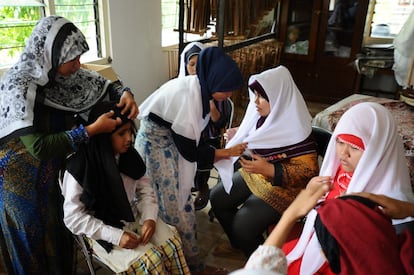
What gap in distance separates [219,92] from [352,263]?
3.08ft

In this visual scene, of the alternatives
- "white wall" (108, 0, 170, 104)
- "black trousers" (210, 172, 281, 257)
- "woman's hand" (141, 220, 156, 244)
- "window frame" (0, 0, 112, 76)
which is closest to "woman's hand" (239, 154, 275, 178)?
"black trousers" (210, 172, 281, 257)

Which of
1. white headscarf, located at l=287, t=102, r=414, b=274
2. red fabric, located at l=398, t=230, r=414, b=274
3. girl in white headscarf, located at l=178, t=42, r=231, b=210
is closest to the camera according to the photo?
red fabric, located at l=398, t=230, r=414, b=274

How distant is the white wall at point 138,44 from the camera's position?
3.03 metres

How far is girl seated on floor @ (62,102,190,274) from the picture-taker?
131cm

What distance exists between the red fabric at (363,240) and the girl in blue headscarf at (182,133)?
83 cm

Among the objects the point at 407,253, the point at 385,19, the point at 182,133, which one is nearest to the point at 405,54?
the point at 385,19

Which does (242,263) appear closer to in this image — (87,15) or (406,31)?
(87,15)

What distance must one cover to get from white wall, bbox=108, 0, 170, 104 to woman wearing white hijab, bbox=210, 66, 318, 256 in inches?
68.2

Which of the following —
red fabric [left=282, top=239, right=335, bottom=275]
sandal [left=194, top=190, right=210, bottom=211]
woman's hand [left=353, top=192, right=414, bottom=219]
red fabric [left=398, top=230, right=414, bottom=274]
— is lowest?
sandal [left=194, top=190, right=210, bottom=211]

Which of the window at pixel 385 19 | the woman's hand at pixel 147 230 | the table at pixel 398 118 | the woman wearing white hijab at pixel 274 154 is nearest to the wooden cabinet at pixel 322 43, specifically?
the window at pixel 385 19

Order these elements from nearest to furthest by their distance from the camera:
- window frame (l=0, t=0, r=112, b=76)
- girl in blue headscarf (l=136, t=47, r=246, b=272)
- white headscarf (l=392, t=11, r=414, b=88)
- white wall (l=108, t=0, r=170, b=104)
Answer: girl in blue headscarf (l=136, t=47, r=246, b=272)
window frame (l=0, t=0, r=112, b=76)
white wall (l=108, t=0, r=170, b=104)
white headscarf (l=392, t=11, r=414, b=88)

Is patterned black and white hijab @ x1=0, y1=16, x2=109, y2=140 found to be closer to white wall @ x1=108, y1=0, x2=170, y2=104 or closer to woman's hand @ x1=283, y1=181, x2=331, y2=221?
woman's hand @ x1=283, y1=181, x2=331, y2=221

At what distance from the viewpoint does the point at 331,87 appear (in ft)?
15.2

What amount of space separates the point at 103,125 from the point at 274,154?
0.81m
